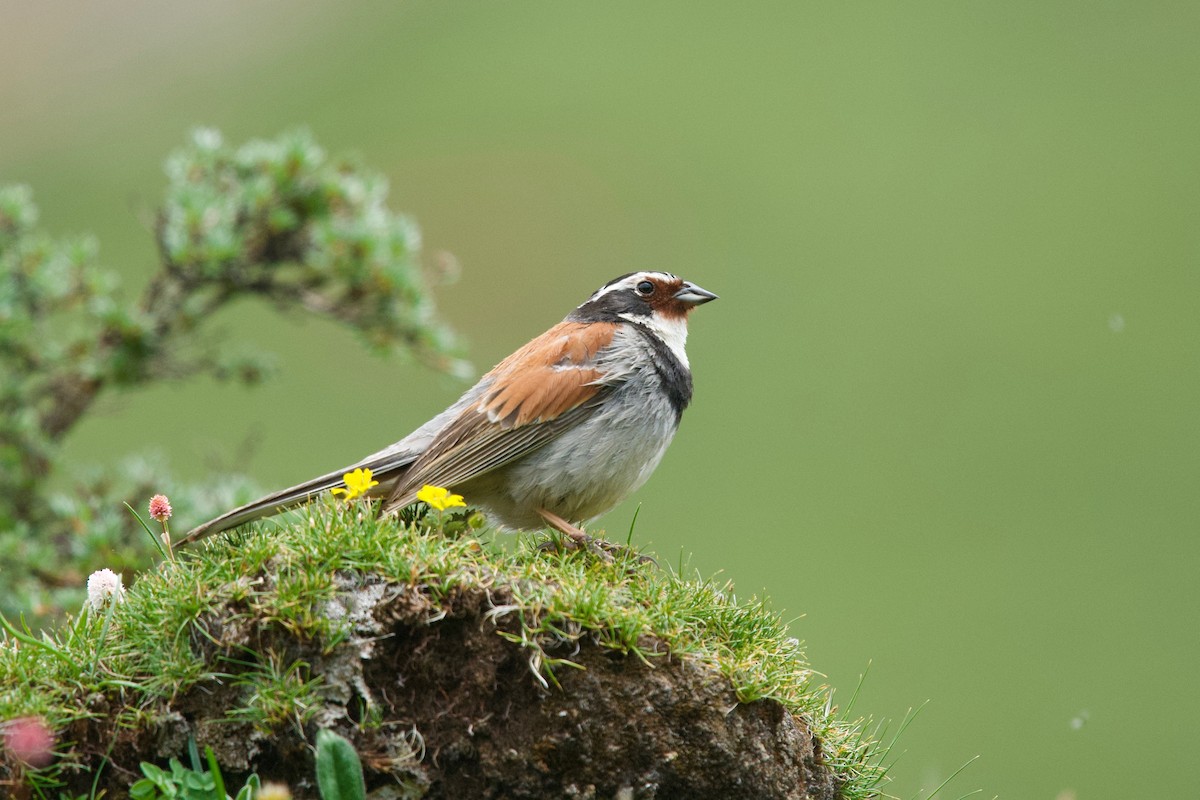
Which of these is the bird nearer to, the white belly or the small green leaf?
the white belly

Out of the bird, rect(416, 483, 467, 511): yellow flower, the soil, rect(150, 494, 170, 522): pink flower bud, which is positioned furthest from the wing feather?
the soil

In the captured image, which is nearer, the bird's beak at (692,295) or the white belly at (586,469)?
the white belly at (586,469)

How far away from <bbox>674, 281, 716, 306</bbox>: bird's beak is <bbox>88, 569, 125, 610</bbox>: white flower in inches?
130

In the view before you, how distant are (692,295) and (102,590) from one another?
3430 millimetres

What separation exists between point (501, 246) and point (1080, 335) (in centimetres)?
969

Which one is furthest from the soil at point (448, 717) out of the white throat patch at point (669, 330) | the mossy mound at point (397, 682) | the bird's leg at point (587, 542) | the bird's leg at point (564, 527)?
the white throat patch at point (669, 330)

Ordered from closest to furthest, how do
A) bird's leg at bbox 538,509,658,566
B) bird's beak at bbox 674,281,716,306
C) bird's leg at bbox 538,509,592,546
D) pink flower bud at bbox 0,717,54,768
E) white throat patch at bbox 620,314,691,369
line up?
pink flower bud at bbox 0,717,54,768
bird's leg at bbox 538,509,658,566
bird's leg at bbox 538,509,592,546
white throat patch at bbox 620,314,691,369
bird's beak at bbox 674,281,716,306

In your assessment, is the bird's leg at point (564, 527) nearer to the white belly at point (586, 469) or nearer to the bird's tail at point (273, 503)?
the white belly at point (586, 469)

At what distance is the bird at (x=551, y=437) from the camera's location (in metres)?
5.99

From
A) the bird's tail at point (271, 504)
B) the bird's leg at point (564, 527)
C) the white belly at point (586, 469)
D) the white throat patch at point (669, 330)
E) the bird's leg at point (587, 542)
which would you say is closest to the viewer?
the bird's leg at point (587, 542)

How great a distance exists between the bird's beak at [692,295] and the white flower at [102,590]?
3308 mm

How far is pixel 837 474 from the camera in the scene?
Result: 53.2 ft

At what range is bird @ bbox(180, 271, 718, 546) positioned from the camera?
5988mm

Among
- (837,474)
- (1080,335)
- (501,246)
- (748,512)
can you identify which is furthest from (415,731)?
(501,246)
